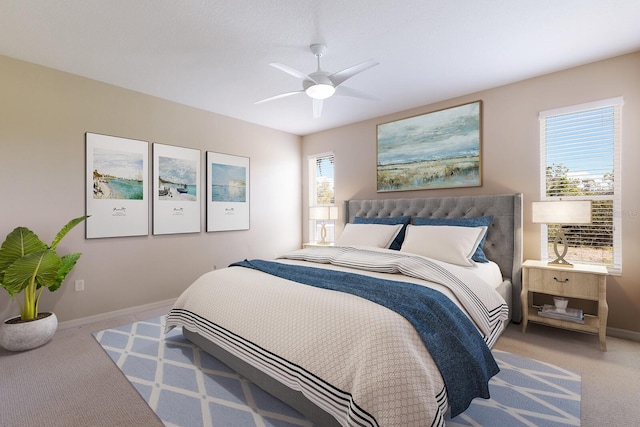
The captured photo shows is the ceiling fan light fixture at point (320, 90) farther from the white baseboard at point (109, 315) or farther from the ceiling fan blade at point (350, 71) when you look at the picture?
the white baseboard at point (109, 315)

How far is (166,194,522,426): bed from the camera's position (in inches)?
52.2

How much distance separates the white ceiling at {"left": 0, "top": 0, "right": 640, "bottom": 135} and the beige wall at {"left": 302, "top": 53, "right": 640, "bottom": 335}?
0.15 m

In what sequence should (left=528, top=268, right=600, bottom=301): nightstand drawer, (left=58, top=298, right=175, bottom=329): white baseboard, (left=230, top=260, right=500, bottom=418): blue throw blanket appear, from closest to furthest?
(left=230, top=260, right=500, bottom=418): blue throw blanket < (left=528, top=268, right=600, bottom=301): nightstand drawer < (left=58, top=298, right=175, bottom=329): white baseboard

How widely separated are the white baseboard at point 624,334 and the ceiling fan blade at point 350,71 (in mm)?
3217

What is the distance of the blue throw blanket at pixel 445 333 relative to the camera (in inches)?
56.9

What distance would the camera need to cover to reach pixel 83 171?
3.23 meters

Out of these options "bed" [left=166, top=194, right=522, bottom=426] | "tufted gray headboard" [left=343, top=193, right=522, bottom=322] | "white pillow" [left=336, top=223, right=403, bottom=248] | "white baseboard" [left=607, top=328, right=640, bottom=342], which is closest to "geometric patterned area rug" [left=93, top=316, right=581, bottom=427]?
"bed" [left=166, top=194, right=522, bottom=426]

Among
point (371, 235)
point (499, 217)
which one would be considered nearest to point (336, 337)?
point (371, 235)

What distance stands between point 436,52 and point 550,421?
2.79 meters

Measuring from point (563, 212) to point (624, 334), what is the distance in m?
1.25

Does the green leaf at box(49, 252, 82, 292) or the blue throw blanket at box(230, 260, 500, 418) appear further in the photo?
the green leaf at box(49, 252, 82, 292)

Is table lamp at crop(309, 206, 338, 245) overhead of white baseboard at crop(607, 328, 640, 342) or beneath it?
overhead

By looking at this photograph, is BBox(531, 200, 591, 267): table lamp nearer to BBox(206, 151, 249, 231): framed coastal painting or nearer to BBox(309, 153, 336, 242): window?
BBox(309, 153, 336, 242): window

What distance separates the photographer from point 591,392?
197 cm
